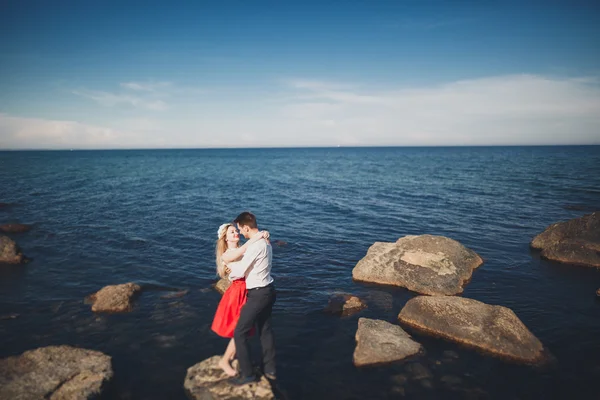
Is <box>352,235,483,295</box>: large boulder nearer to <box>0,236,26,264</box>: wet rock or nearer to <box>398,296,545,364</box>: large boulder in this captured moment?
<box>398,296,545,364</box>: large boulder

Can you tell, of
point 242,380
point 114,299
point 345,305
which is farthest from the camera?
point 345,305

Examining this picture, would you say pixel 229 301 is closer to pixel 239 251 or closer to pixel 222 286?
pixel 239 251

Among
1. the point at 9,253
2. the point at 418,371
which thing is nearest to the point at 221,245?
the point at 418,371

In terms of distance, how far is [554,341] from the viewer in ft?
28.3

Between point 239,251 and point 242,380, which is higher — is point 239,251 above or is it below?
above

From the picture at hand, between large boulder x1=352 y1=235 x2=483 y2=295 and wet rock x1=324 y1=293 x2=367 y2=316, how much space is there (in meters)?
1.96

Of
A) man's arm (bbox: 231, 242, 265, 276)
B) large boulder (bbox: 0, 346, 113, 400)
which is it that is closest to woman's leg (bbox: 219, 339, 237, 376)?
man's arm (bbox: 231, 242, 265, 276)

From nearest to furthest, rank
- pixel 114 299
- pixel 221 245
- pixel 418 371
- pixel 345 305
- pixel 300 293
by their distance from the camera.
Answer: pixel 221 245 → pixel 418 371 → pixel 114 299 → pixel 345 305 → pixel 300 293

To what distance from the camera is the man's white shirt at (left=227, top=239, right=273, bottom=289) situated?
5.68 m

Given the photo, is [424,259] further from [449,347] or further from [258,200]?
[258,200]

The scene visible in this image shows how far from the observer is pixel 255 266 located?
5.79m

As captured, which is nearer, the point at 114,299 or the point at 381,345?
the point at 381,345

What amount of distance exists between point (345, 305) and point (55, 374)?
7.82 m

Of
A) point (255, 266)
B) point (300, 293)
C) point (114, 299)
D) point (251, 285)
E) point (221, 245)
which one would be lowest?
point (300, 293)
